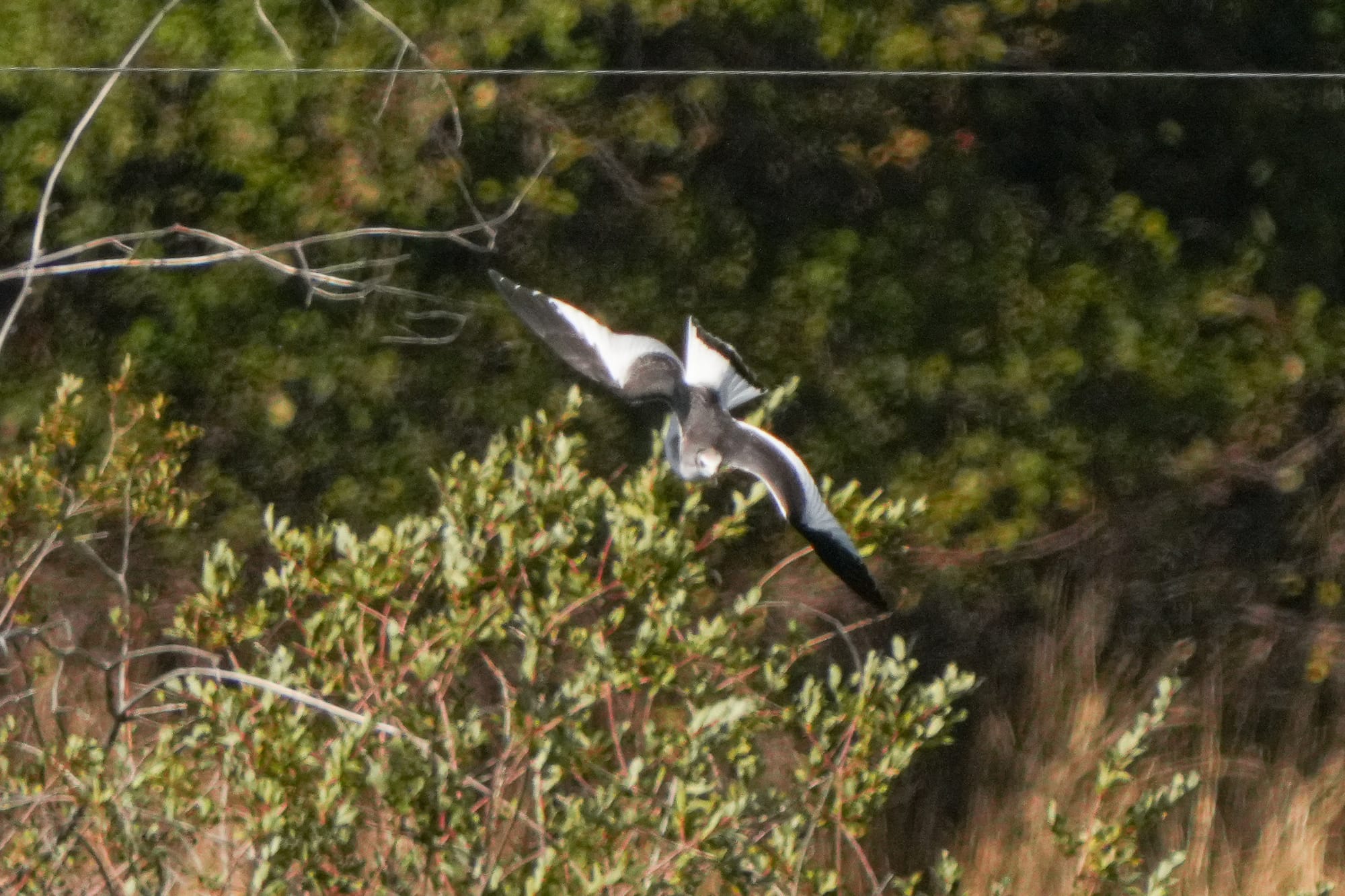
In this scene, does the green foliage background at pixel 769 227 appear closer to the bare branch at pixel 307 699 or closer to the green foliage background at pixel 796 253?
the green foliage background at pixel 796 253

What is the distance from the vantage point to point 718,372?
3531 mm

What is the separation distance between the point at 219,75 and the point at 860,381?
2.01 m

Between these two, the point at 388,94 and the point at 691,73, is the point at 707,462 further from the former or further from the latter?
the point at 388,94

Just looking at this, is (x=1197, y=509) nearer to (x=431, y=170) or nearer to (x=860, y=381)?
(x=860, y=381)

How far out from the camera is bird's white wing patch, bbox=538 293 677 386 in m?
3.45

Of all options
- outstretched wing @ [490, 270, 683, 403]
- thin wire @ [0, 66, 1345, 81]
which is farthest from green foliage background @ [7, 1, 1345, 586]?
outstretched wing @ [490, 270, 683, 403]

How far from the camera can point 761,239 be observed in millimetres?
5848

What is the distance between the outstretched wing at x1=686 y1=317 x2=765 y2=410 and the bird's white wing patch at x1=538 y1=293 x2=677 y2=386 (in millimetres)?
57

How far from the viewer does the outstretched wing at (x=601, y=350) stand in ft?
11.0

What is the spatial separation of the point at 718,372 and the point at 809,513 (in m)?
0.52

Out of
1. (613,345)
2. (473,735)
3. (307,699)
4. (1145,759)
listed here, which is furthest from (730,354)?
(1145,759)

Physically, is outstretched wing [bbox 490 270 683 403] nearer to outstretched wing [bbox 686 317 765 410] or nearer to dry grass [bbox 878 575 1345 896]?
outstretched wing [bbox 686 317 765 410]

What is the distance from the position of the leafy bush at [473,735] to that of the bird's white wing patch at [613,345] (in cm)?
19

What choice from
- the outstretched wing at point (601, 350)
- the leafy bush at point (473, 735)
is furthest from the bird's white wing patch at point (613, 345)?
the leafy bush at point (473, 735)
